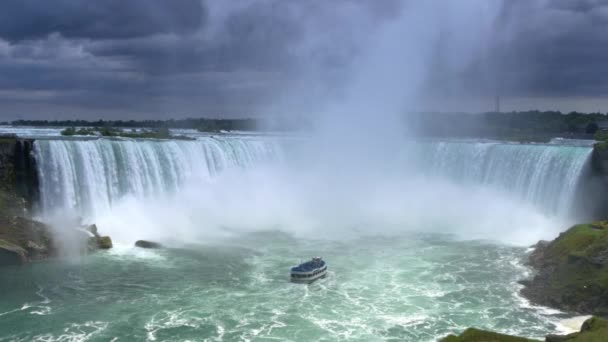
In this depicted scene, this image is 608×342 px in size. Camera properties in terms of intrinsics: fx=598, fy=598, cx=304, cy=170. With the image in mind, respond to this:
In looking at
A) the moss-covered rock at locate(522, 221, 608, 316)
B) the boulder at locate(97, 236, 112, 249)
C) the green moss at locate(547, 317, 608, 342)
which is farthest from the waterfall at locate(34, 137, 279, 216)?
the green moss at locate(547, 317, 608, 342)

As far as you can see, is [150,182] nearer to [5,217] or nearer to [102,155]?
[102,155]

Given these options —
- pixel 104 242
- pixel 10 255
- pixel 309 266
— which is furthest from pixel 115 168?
pixel 309 266

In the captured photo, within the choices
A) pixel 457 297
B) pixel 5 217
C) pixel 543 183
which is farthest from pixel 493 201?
pixel 5 217

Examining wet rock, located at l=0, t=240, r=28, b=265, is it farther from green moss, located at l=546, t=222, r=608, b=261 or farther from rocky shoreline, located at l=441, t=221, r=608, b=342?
green moss, located at l=546, t=222, r=608, b=261

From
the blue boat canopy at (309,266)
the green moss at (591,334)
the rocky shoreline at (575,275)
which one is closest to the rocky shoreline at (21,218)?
the blue boat canopy at (309,266)

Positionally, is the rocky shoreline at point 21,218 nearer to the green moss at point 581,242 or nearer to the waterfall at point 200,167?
the waterfall at point 200,167
